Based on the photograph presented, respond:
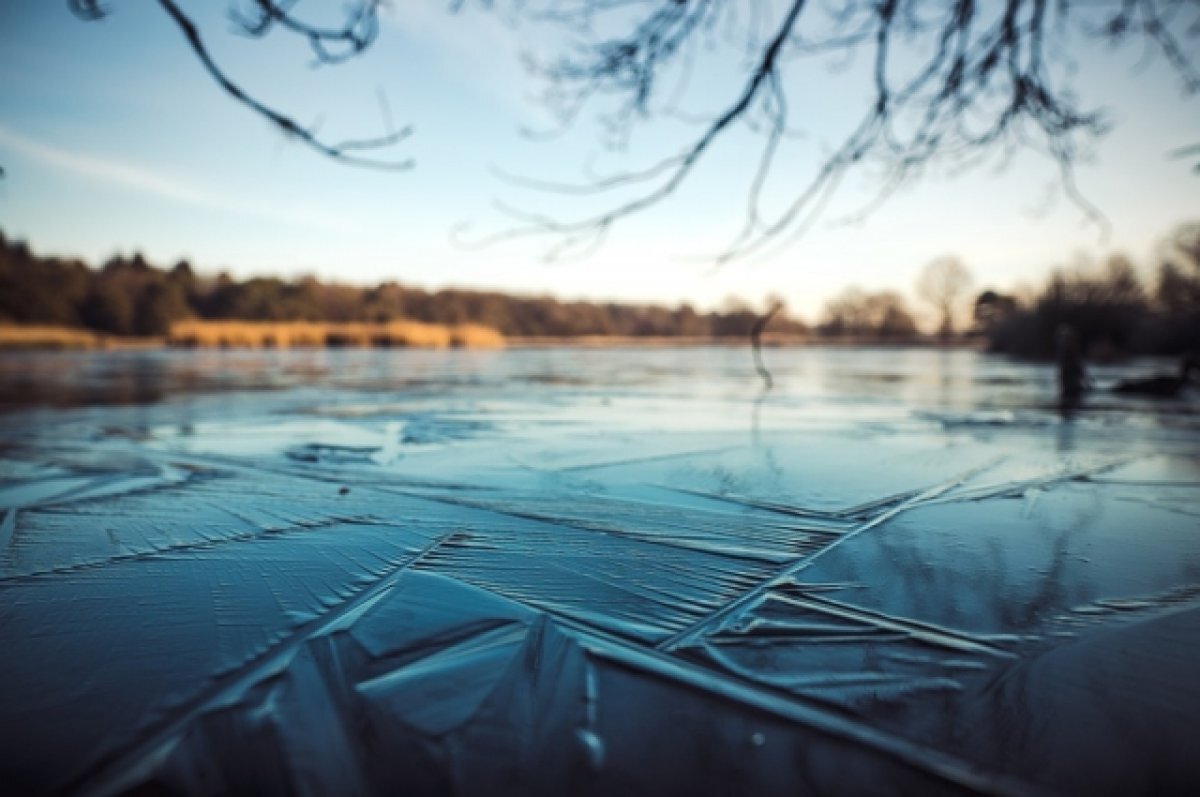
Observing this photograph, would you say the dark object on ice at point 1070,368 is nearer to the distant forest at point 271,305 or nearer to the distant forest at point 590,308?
the distant forest at point 590,308

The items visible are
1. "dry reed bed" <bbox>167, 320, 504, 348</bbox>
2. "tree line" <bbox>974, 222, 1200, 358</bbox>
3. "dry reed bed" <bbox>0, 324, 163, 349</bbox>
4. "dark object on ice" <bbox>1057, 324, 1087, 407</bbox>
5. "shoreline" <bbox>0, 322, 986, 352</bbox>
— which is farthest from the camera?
"dry reed bed" <bbox>167, 320, 504, 348</bbox>

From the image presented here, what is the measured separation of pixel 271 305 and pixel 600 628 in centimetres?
5386

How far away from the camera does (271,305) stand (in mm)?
47062

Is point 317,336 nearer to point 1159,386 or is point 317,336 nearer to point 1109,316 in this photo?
point 1159,386

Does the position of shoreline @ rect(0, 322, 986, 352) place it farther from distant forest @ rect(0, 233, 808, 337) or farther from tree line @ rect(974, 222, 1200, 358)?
tree line @ rect(974, 222, 1200, 358)

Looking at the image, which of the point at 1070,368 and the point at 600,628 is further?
the point at 1070,368

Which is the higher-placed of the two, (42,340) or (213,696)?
(42,340)

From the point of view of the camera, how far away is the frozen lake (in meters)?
0.87

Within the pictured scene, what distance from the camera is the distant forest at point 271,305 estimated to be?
121ft

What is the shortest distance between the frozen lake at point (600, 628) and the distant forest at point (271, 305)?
3059 cm

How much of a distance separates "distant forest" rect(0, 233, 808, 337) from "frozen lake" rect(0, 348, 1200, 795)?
3059 cm

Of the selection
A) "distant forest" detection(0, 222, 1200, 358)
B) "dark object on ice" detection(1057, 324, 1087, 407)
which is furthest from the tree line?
"dark object on ice" detection(1057, 324, 1087, 407)

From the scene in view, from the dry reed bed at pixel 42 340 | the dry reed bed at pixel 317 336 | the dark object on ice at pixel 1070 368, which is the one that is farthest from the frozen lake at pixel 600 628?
the dry reed bed at pixel 42 340

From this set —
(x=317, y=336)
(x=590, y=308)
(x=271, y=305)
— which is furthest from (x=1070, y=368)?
(x=590, y=308)
